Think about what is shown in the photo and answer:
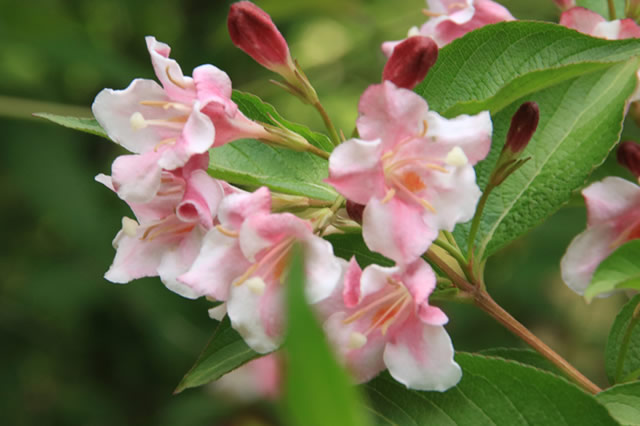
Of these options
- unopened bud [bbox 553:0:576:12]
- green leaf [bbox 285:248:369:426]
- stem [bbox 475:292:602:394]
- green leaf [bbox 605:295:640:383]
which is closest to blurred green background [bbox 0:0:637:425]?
unopened bud [bbox 553:0:576:12]

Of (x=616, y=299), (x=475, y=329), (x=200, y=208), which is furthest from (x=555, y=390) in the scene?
(x=616, y=299)

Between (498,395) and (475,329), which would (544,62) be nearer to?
(498,395)

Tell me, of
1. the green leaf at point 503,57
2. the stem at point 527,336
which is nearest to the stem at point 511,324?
the stem at point 527,336

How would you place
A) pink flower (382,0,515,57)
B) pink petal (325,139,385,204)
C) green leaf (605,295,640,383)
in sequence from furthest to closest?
1. pink flower (382,0,515,57)
2. green leaf (605,295,640,383)
3. pink petal (325,139,385,204)

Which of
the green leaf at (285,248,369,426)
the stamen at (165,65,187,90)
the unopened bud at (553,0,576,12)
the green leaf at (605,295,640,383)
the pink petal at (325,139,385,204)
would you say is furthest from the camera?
the unopened bud at (553,0,576,12)

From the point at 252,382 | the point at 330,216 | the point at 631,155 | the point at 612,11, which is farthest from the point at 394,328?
the point at 252,382

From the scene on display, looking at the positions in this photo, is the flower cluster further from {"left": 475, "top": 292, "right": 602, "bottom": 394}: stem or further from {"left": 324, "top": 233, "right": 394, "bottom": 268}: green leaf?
{"left": 475, "top": 292, "right": 602, "bottom": 394}: stem

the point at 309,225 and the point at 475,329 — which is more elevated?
the point at 309,225
